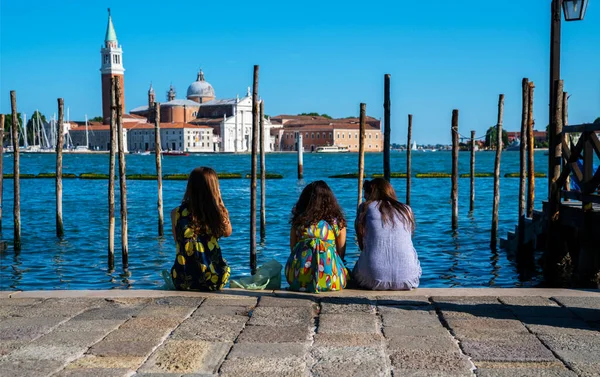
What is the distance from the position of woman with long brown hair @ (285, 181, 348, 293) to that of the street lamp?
2.75 metres

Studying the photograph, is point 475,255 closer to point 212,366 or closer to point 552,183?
point 552,183

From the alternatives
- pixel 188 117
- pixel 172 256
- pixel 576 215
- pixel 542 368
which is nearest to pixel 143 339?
pixel 542 368

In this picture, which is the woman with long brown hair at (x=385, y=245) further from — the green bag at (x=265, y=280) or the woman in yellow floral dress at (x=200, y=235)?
the woman in yellow floral dress at (x=200, y=235)

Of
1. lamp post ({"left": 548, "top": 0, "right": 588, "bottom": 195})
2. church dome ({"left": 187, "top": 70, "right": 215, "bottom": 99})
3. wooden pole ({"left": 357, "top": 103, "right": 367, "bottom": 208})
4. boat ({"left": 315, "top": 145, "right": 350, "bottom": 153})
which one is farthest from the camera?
church dome ({"left": 187, "top": 70, "right": 215, "bottom": 99})

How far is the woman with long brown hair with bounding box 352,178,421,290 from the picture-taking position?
4.57 meters

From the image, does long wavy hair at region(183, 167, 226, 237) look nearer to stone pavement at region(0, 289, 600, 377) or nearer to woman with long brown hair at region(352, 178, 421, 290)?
stone pavement at region(0, 289, 600, 377)

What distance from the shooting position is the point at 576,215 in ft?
22.6

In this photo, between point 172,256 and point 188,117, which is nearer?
point 172,256

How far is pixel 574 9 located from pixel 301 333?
3857 mm

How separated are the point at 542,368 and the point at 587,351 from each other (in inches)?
12.9

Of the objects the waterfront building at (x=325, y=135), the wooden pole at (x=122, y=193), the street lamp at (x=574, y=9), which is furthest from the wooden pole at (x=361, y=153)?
the waterfront building at (x=325, y=135)

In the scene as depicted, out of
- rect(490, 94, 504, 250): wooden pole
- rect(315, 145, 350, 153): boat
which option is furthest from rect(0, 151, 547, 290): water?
rect(315, 145, 350, 153): boat

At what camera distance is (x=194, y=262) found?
4.67 meters

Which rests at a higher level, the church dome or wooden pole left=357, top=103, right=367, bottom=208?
the church dome
